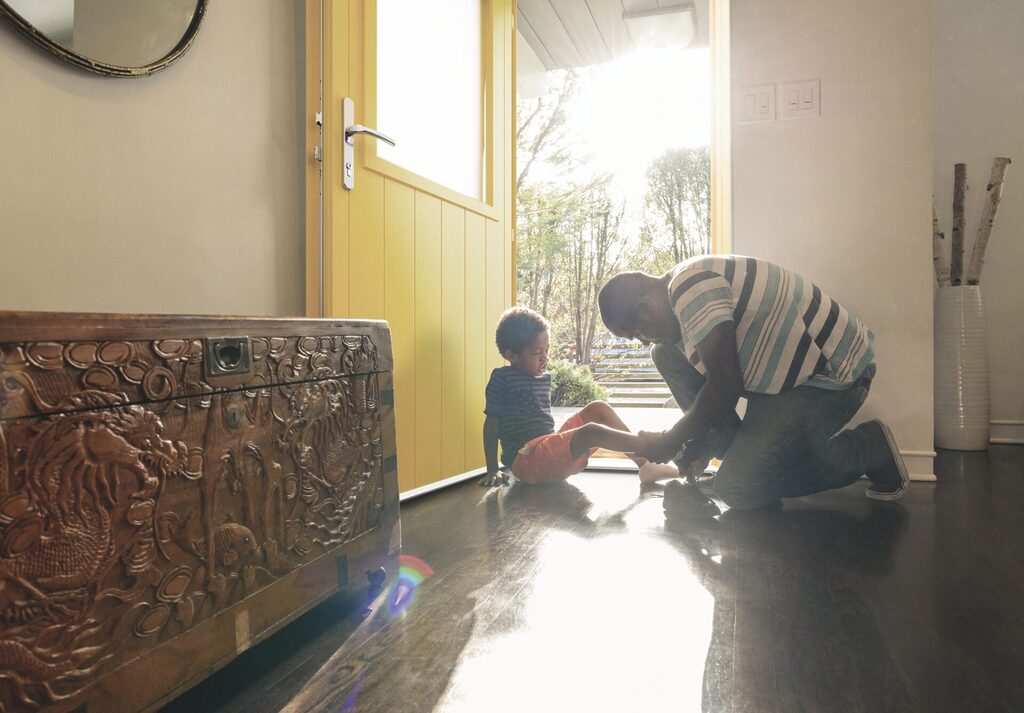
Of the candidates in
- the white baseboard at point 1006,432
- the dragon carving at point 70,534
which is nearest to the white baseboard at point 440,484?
the dragon carving at point 70,534

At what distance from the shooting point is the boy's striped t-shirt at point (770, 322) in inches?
72.3

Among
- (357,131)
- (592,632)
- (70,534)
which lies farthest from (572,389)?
(70,534)

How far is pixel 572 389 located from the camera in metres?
5.75

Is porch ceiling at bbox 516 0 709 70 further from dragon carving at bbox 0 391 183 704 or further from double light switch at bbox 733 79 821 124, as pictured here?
dragon carving at bbox 0 391 183 704

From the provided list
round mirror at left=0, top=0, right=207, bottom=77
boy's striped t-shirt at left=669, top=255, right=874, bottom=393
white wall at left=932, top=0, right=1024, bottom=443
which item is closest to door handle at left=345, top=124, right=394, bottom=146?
round mirror at left=0, top=0, right=207, bottom=77

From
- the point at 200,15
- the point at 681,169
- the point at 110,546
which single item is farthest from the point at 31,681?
the point at 681,169

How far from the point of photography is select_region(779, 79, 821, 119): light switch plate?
2.37 m

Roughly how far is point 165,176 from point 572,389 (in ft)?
15.1

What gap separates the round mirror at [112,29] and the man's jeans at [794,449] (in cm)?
177

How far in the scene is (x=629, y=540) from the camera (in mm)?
1584

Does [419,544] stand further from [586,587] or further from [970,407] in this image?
[970,407]

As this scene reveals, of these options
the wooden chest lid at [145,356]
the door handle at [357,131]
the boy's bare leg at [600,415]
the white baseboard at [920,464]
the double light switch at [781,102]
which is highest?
the double light switch at [781,102]

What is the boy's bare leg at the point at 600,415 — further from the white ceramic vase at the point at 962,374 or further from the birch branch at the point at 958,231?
the birch branch at the point at 958,231

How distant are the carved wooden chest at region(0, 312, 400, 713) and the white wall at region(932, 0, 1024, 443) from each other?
11.6 feet
